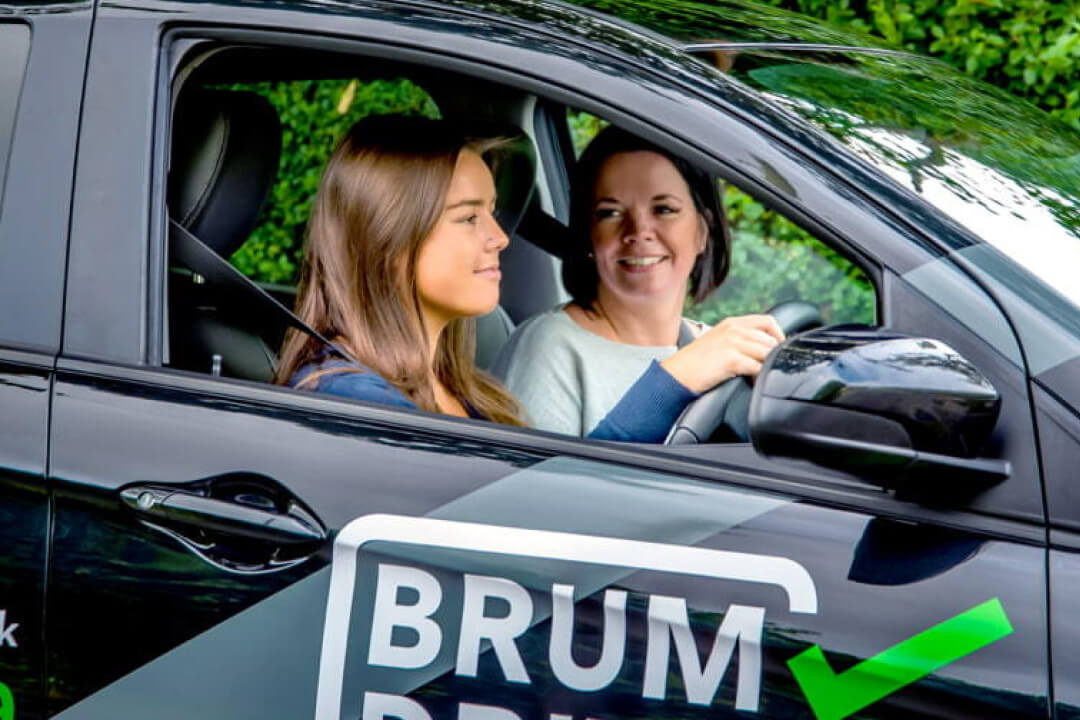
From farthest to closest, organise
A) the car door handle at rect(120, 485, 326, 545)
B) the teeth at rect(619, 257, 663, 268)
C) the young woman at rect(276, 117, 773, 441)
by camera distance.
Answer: the teeth at rect(619, 257, 663, 268) → the young woman at rect(276, 117, 773, 441) → the car door handle at rect(120, 485, 326, 545)

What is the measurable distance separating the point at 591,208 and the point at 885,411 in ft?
4.12

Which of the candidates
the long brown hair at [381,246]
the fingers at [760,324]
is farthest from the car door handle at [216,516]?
the fingers at [760,324]

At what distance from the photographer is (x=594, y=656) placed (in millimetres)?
1961

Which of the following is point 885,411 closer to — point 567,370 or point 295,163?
point 567,370

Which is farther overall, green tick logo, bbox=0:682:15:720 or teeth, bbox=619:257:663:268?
teeth, bbox=619:257:663:268

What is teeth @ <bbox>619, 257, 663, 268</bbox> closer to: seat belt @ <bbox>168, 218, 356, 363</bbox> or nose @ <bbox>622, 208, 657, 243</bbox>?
nose @ <bbox>622, 208, 657, 243</bbox>

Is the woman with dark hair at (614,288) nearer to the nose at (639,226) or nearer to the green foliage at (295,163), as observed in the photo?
the nose at (639,226)

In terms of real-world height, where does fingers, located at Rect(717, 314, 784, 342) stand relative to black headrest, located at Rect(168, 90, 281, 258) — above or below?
below

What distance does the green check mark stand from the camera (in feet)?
6.12

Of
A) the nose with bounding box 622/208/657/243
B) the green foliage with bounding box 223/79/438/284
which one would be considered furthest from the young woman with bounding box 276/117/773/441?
the green foliage with bounding box 223/79/438/284

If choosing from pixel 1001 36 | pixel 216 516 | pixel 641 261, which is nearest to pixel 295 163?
pixel 1001 36

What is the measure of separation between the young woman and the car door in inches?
14.9

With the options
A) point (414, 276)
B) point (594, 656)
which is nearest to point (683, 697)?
point (594, 656)

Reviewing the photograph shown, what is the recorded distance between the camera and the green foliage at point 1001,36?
5066 mm
